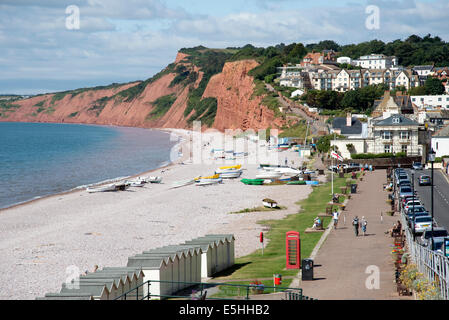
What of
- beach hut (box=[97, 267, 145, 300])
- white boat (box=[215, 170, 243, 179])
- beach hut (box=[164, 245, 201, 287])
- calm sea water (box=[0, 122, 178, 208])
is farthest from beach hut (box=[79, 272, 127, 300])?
white boat (box=[215, 170, 243, 179])

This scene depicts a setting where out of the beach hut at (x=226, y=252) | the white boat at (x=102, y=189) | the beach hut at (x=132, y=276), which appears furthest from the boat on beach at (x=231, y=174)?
the beach hut at (x=132, y=276)

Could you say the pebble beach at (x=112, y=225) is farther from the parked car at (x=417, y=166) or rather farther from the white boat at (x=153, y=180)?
the parked car at (x=417, y=166)

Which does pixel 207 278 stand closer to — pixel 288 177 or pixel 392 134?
pixel 288 177

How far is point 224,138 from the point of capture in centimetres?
14138

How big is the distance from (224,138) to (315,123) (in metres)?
38.6

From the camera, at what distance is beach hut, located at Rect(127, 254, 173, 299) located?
19.1 m

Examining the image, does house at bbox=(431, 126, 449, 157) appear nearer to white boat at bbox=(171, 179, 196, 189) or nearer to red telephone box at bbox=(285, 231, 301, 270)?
white boat at bbox=(171, 179, 196, 189)

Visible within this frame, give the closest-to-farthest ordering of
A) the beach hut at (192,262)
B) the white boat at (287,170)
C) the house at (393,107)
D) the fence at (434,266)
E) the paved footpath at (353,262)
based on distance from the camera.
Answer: the fence at (434,266) → the paved footpath at (353,262) → the beach hut at (192,262) → the white boat at (287,170) → the house at (393,107)

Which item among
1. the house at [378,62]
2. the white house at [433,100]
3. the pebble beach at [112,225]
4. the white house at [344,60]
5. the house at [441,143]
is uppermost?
the white house at [344,60]

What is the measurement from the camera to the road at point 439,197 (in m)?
33.8

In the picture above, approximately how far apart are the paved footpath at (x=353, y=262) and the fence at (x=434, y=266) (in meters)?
1.15

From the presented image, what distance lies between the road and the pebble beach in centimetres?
942

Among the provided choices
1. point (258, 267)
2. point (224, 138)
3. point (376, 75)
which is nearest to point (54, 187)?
point (258, 267)

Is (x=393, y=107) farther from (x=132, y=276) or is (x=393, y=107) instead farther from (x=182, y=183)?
(x=132, y=276)
